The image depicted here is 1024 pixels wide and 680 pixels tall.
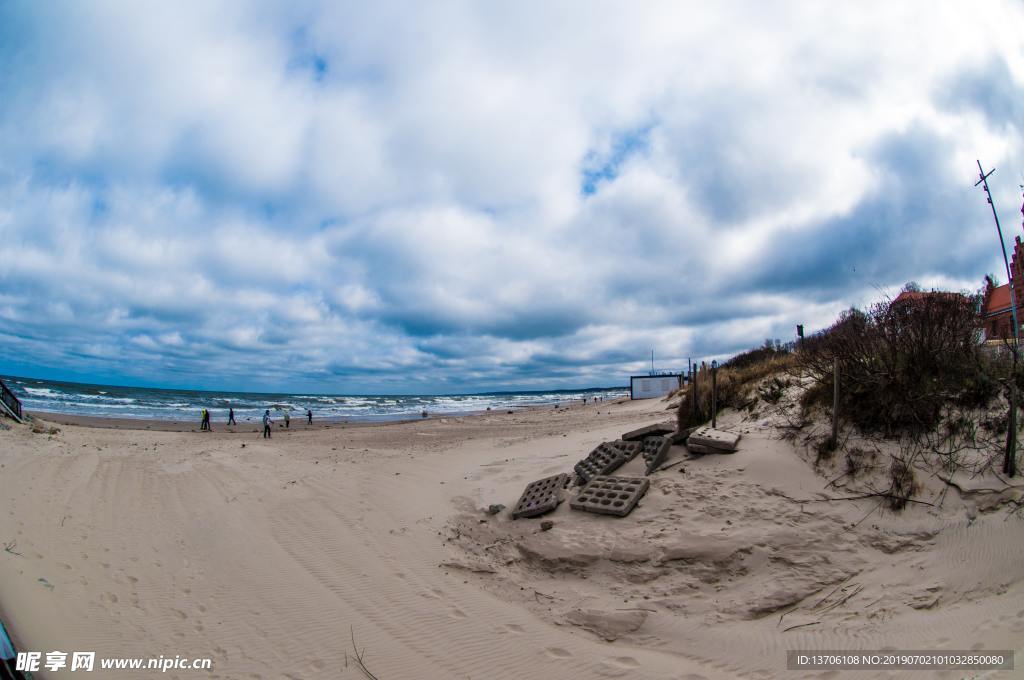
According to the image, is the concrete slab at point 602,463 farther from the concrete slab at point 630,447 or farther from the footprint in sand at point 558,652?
the footprint in sand at point 558,652

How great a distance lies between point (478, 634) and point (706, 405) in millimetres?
8423

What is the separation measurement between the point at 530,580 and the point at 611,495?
7.20ft

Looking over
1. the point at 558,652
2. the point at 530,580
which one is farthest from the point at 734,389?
the point at 558,652

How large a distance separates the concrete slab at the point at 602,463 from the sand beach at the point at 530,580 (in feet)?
1.29

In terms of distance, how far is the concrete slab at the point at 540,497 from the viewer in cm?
838

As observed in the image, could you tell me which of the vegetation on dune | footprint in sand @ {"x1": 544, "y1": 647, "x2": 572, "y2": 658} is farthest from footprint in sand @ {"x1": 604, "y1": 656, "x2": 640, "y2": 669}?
the vegetation on dune

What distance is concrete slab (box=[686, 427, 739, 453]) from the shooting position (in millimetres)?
8320

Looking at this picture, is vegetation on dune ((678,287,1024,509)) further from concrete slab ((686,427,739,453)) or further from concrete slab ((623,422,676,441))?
concrete slab ((623,422,676,441))

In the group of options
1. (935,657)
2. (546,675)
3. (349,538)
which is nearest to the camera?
(935,657)

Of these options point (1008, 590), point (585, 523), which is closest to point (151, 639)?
point (585, 523)

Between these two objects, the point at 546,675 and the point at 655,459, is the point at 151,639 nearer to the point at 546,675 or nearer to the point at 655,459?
the point at 546,675

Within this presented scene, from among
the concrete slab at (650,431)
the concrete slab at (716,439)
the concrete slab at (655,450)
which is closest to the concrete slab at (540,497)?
the concrete slab at (655,450)

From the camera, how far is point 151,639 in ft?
16.5

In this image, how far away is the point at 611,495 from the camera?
805 cm
